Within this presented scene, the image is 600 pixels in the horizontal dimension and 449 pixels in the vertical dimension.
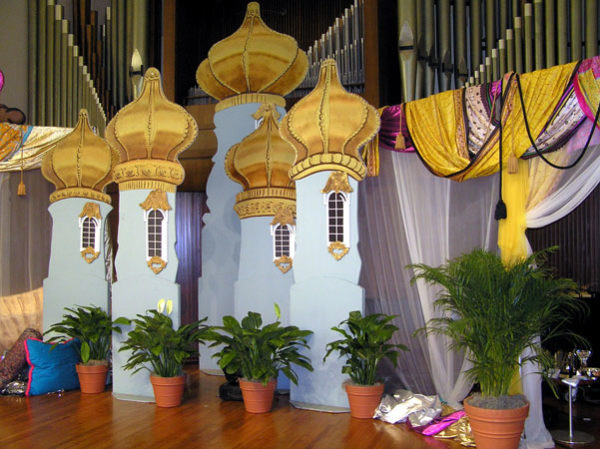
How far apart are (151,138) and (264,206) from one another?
4.40 ft

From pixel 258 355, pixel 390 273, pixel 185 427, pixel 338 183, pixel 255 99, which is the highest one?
pixel 255 99

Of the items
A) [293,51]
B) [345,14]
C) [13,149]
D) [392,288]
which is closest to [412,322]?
[392,288]

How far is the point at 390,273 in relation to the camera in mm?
6266

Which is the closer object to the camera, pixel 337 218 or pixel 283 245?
pixel 337 218

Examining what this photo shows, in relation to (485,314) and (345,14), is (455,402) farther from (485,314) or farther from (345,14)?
→ (345,14)

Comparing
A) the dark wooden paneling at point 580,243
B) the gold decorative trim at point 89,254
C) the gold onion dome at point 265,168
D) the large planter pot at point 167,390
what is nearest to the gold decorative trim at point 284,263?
the gold onion dome at point 265,168

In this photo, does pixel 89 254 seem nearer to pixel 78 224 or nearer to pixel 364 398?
pixel 78 224

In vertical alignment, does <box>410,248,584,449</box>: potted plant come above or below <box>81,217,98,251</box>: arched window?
below

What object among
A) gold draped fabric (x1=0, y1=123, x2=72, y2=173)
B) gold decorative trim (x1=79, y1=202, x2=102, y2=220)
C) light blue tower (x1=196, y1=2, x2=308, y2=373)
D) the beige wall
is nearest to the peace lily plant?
light blue tower (x1=196, y1=2, x2=308, y2=373)

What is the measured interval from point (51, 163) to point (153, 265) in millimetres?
1828

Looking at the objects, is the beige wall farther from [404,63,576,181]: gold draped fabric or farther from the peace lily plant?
[404,63,576,181]: gold draped fabric

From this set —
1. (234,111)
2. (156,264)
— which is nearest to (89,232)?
(156,264)

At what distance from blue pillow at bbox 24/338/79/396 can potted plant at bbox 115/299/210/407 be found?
3.00 feet

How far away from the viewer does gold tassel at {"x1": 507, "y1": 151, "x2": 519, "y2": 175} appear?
16.9 ft
